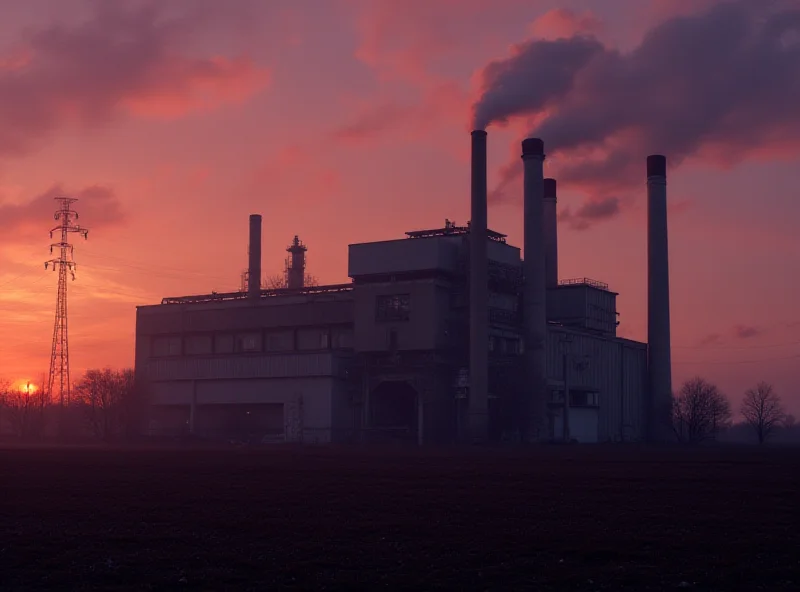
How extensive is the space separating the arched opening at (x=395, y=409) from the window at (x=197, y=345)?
26428 mm

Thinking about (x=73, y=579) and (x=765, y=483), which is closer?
(x=73, y=579)

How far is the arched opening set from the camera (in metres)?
102

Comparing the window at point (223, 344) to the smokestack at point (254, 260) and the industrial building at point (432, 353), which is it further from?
the smokestack at point (254, 260)

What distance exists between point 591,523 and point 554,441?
7429 cm

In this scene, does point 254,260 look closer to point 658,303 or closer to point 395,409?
point 395,409

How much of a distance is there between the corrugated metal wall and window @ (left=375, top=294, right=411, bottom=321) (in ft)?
51.9

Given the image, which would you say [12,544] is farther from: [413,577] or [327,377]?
[327,377]

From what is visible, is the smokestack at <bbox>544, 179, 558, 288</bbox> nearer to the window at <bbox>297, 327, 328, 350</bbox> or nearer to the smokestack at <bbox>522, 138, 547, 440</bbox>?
the smokestack at <bbox>522, 138, 547, 440</bbox>

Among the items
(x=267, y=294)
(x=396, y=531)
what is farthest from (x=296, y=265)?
(x=396, y=531)

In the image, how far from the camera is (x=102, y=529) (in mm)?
27719

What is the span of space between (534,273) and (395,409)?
2064 centimetres

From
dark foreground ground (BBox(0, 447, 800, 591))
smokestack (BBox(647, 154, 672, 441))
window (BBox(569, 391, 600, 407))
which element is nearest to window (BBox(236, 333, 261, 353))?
window (BBox(569, 391, 600, 407))

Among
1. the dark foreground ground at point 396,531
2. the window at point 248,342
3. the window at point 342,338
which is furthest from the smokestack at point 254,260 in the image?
the dark foreground ground at point 396,531

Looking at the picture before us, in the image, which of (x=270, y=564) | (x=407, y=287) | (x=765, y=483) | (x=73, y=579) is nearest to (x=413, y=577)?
(x=270, y=564)
